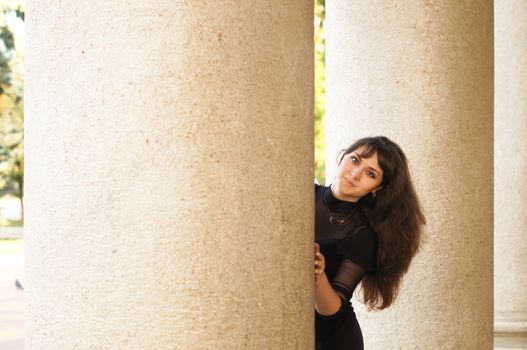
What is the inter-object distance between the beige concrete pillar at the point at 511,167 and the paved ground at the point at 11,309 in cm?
1183

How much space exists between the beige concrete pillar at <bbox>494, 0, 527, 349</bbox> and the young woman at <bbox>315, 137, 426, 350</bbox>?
25.1ft

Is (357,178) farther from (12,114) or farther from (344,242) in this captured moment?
(12,114)

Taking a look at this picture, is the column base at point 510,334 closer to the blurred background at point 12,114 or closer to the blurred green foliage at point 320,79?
the blurred green foliage at point 320,79

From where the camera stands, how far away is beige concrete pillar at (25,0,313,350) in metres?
4.70

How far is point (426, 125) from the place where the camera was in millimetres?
9992

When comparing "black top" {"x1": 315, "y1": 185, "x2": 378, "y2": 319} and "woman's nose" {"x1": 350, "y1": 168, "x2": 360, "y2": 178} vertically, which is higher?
"woman's nose" {"x1": 350, "y1": 168, "x2": 360, "y2": 178}

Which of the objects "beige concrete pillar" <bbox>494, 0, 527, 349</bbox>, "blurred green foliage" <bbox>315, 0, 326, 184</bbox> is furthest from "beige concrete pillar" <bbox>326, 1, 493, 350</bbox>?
"blurred green foliage" <bbox>315, 0, 326, 184</bbox>

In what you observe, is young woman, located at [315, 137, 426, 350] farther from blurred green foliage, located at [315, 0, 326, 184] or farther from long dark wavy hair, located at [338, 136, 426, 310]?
blurred green foliage, located at [315, 0, 326, 184]

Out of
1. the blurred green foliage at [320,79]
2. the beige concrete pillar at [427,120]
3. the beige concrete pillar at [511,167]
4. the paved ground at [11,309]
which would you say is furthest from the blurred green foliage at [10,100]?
the beige concrete pillar at [427,120]

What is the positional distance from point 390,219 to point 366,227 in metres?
0.30

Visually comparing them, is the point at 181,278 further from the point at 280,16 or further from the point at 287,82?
the point at 280,16

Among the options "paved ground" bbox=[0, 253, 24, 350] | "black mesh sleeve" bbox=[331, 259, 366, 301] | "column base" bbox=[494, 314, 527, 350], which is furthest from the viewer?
"paved ground" bbox=[0, 253, 24, 350]

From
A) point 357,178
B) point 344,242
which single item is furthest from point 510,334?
point 344,242

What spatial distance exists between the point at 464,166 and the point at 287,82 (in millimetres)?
5405
